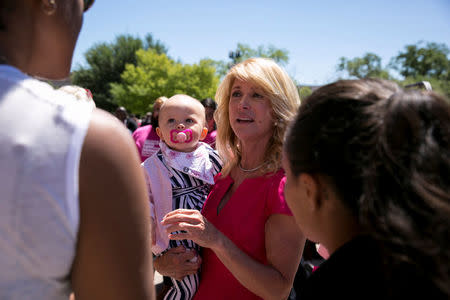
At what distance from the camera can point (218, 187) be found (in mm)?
2141

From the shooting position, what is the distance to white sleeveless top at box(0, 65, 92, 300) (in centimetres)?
66

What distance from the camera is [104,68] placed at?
4669cm

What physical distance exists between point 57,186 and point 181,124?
173cm

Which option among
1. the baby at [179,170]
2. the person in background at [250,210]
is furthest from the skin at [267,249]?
the baby at [179,170]

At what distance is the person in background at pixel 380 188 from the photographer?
2.57 ft

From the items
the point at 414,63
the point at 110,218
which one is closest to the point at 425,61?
the point at 414,63

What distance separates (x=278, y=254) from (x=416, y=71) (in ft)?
206

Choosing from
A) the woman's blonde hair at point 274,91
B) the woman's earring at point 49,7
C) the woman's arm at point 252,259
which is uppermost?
the woman's earring at point 49,7

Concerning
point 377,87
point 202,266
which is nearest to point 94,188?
point 377,87

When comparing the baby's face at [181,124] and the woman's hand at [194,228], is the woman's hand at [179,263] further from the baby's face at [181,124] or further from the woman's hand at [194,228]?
the baby's face at [181,124]

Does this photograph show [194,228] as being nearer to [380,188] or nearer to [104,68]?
[380,188]

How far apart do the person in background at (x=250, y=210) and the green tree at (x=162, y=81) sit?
3245 centimetres

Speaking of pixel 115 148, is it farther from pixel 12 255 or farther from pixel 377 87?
pixel 377 87

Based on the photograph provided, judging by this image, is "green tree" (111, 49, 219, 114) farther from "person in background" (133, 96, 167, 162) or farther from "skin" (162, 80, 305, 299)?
"skin" (162, 80, 305, 299)
